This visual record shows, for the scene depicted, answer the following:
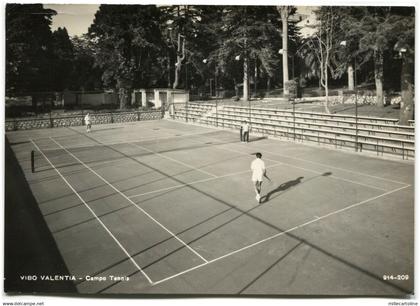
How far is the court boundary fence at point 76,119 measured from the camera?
3727 centimetres

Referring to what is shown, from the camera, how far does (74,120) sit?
40.1 m

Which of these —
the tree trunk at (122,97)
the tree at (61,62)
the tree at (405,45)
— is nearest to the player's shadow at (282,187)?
the tree at (405,45)

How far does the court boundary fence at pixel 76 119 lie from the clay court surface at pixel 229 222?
55.1 ft

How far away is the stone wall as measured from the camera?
3725cm

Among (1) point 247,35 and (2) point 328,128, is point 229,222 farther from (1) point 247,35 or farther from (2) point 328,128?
(1) point 247,35

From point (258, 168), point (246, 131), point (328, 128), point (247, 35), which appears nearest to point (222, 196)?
point (258, 168)

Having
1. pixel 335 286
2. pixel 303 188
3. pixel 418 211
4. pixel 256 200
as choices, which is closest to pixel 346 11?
pixel 303 188

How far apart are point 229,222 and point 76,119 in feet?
106

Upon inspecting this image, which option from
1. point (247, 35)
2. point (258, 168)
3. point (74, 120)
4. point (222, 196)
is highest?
point (247, 35)

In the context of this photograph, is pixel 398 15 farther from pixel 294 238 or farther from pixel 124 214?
pixel 124 214

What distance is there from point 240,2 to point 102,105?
4889 cm

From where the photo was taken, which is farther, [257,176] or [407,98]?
[407,98]

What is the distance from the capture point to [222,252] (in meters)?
9.76

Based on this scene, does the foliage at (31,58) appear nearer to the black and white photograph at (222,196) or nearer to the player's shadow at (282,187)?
the black and white photograph at (222,196)
